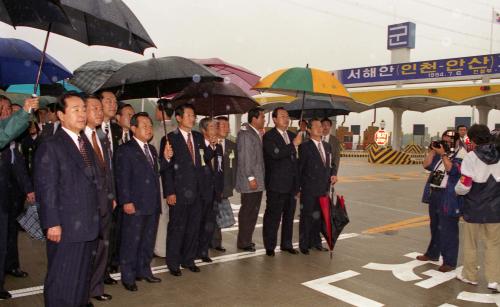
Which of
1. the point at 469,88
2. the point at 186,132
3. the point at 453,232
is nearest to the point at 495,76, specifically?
the point at 469,88

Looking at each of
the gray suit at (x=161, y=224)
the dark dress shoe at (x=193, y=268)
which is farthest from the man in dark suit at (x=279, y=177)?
the gray suit at (x=161, y=224)

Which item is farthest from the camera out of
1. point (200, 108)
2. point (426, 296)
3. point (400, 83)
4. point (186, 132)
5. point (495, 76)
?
point (400, 83)

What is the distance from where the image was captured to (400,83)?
102 feet

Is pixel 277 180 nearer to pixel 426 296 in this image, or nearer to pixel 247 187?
pixel 247 187

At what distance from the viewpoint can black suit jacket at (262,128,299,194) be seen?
5477mm

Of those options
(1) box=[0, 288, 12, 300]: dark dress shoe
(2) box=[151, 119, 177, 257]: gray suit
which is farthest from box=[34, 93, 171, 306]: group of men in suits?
(2) box=[151, 119, 177, 257]: gray suit

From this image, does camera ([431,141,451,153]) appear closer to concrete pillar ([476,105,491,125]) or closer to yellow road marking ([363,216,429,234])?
yellow road marking ([363,216,429,234])

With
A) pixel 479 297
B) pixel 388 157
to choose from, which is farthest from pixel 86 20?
pixel 388 157

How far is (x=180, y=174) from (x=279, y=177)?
4.72ft

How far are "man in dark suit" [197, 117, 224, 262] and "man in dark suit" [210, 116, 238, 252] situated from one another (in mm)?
275

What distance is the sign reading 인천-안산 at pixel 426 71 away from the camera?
2655 cm

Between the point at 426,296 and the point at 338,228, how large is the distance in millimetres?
1399

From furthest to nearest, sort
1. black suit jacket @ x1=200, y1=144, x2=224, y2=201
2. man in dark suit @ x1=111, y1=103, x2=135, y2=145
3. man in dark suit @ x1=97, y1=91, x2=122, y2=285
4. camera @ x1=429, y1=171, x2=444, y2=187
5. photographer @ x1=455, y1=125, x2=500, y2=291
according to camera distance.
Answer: camera @ x1=429, y1=171, x2=444, y2=187 < black suit jacket @ x1=200, y1=144, x2=224, y2=201 < man in dark suit @ x1=111, y1=103, x2=135, y2=145 < man in dark suit @ x1=97, y1=91, x2=122, y2=285 < photographer @ x1=455, y1=125, x2=500, y2=291

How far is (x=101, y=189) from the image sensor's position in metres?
3.68
